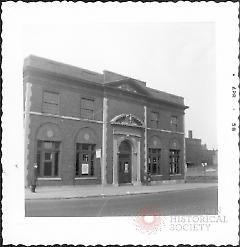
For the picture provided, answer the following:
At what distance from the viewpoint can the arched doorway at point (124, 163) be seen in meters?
16.6

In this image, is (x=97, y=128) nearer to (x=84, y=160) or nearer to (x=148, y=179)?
(x=84, y=160)

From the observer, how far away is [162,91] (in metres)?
13.0

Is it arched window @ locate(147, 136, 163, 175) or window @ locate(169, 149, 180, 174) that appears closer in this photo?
arched window @ locate(147, 136, 163, 175)

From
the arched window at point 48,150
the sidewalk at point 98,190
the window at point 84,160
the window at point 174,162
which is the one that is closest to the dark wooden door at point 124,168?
the sidewalk at point 98,190

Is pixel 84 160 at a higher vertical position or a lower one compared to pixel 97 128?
lower

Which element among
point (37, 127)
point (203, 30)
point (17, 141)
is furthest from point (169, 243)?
point (37, 127)

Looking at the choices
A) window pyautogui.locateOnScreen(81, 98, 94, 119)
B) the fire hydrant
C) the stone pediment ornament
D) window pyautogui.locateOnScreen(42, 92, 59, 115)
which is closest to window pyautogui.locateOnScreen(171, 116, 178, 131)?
the stone pediment ornament

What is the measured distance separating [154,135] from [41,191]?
4845mm

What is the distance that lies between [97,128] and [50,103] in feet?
12.7

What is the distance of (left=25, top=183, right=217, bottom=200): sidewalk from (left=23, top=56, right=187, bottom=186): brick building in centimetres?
31

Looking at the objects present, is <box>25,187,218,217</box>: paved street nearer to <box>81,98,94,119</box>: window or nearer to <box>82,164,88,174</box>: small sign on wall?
<box>82,164,88,174</box>: small sign on wall

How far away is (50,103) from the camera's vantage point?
14.2 meters

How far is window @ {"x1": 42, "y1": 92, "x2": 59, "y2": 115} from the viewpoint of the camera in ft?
46.3

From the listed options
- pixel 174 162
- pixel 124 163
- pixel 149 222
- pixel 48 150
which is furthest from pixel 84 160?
pixel 149 222
